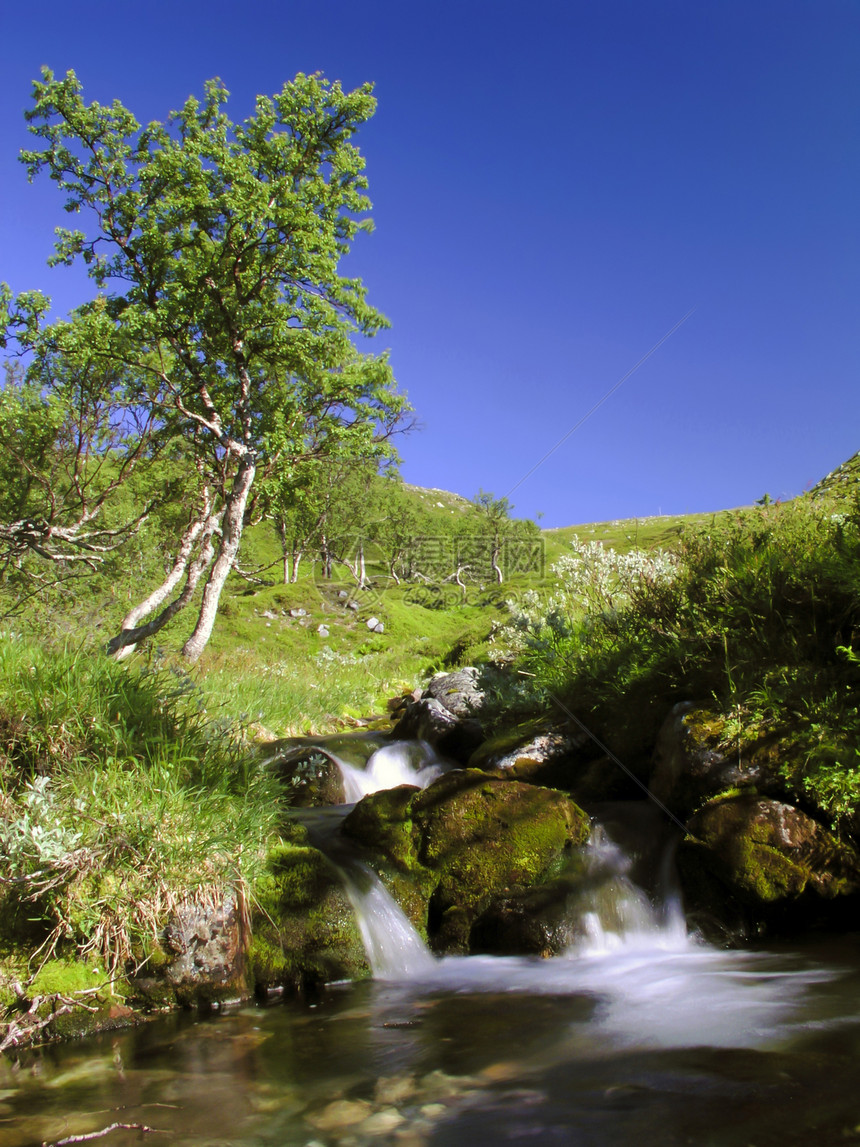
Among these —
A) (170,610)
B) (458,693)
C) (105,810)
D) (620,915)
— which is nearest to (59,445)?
(170,610)

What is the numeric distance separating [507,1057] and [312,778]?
5751 millimetres

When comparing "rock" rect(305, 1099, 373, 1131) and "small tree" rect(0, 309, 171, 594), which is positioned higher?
"small tree" rect(0, 309, 171, 594)

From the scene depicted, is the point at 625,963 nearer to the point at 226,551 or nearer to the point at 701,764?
the point at 701,764

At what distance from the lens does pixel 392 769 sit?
10414 mm

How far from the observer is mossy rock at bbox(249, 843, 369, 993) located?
5.16m

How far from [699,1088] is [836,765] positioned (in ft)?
9.71

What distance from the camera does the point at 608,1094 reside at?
3367 mm

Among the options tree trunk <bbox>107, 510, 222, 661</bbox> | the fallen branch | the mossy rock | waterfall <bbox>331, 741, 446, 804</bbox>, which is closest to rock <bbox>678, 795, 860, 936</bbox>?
the mossy rock

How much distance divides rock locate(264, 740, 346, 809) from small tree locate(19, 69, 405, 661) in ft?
18.5

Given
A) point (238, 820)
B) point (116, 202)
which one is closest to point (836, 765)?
point (238, 820)

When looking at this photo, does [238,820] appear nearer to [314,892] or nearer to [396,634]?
[314,892]

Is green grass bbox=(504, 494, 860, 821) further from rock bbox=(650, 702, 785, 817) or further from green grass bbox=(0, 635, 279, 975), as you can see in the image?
green grass bbox=(0, 635, 279, 975)

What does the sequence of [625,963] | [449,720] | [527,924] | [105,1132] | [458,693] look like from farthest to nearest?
1. [458,693]
2. [449,720]
3. [527,924]
4. [625,963]
5. [105,1132]

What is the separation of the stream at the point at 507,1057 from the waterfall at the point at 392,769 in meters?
4.05
